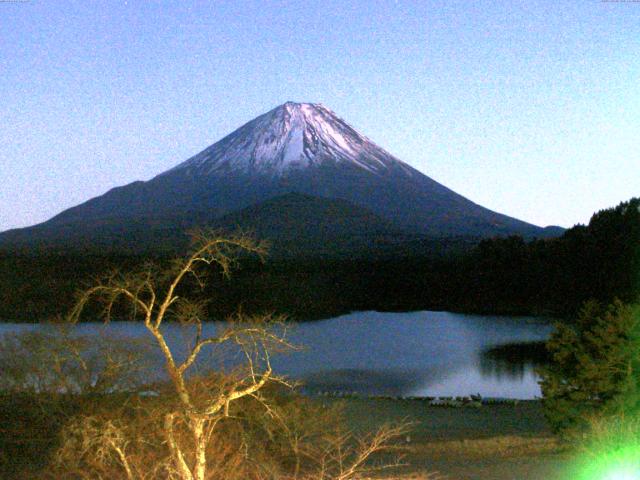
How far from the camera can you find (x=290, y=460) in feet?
27.3

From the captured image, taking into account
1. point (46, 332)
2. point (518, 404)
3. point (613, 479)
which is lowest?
point (518, 404)

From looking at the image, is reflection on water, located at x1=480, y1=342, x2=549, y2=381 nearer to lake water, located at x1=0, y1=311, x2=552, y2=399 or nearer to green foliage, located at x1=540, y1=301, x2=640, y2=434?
lake water, located at x1=0, y1=311, x2=552, y2=399

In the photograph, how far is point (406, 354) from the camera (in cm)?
2205

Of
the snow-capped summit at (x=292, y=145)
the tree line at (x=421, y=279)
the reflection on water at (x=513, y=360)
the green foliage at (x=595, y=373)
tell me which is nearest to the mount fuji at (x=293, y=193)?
the snow-capped summit at (x=292, y=145)

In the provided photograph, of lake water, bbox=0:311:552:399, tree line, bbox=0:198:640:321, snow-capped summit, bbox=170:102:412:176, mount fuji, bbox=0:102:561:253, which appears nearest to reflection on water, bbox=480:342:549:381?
lake water, bbox=0:311:552:399

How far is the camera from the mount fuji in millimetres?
53438

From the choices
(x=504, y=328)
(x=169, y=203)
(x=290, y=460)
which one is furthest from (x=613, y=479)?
(x=169, y=203)

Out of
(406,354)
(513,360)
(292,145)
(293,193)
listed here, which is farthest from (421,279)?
(292,145)

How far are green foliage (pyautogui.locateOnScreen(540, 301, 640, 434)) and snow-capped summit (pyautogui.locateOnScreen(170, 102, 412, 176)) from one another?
182ft

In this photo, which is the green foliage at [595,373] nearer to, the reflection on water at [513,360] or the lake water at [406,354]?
the lake water at [406,354]

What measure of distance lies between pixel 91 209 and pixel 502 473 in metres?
57.5

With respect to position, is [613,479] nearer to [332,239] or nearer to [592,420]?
[592,420]

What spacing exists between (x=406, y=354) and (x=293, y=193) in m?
36.6

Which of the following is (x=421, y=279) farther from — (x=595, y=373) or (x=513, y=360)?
(x=595, y=373)
